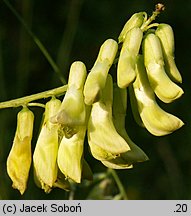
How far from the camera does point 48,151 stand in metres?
1.56

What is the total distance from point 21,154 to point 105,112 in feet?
0.74

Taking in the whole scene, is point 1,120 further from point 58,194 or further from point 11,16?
point 11,16

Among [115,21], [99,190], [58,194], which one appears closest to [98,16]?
[115,21]

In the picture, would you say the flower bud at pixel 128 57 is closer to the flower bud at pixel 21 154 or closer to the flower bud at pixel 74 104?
the flower bud at pixel 74 104

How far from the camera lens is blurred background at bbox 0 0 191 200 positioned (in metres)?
3.17

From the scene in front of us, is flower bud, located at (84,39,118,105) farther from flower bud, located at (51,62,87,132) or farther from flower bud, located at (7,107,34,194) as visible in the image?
flower bud, located at (7,107,34,194)

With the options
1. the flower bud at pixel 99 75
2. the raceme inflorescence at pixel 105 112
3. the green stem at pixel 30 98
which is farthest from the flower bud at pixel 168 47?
the green stem at pixel 30 98

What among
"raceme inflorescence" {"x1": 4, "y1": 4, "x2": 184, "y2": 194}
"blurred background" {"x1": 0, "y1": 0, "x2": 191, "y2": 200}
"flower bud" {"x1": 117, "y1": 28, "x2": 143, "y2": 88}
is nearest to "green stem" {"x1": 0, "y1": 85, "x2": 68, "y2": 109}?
"raceme inflorescence" {"x1": 4, "y1": 4, "x2": 184, "y2": 194}

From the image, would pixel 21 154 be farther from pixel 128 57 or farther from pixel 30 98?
pixel 128 57

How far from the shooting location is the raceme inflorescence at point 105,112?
149cm

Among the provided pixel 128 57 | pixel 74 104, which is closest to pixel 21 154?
pixel 74 104

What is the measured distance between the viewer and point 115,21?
11.9 feet

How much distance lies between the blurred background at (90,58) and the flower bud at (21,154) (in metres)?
1.24
